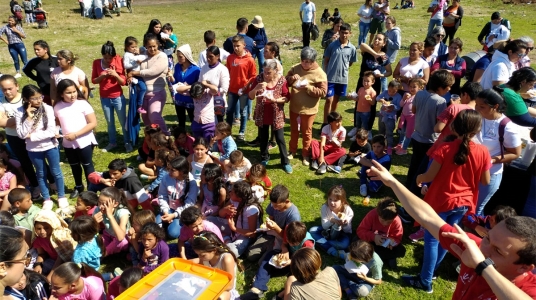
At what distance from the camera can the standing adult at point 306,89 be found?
630cm

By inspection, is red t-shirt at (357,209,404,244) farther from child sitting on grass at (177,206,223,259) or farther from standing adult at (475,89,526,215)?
child sitting on grass at (177,206,223,259)

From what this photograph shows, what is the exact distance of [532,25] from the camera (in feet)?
62.2

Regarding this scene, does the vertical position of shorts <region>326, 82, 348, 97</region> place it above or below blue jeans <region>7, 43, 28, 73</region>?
below

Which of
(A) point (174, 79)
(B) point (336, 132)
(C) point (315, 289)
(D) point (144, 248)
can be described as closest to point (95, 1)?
(A) point (174, 79)

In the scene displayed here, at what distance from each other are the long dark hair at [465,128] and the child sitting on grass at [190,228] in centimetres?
268

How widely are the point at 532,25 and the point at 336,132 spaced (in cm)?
1746

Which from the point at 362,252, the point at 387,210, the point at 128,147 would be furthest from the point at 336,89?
the point at 362,252

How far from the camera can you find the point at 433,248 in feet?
13.2

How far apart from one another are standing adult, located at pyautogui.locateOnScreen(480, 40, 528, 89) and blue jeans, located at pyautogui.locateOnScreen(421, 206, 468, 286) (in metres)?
2.72

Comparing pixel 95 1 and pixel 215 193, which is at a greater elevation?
pixel 95 1

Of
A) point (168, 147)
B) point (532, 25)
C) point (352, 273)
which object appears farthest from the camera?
point (532, 25)

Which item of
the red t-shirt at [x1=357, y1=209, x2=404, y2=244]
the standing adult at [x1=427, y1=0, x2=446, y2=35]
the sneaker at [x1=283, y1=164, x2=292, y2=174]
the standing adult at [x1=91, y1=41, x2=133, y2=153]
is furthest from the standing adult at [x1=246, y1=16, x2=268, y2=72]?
the red t-shirt at [x1=357, y1=209, x2=404, y2=244]

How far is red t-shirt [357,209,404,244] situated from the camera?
4648 mm

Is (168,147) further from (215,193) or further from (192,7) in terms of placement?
(192,7)
